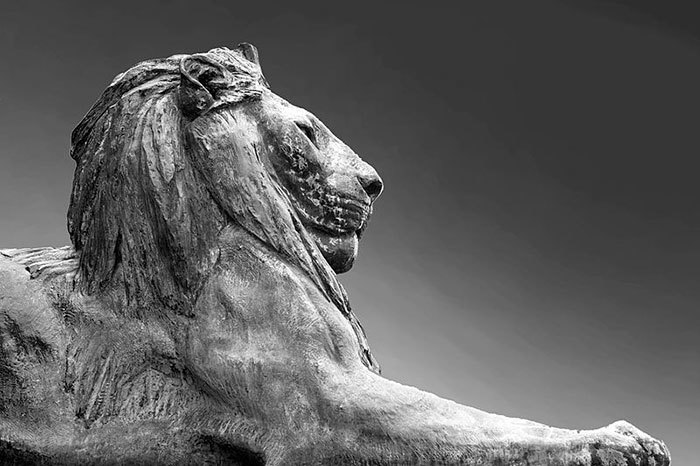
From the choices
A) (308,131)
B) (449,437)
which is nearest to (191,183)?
(308,131)

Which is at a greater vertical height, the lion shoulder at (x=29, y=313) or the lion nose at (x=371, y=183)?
the lion nose at (x=371, y=183)

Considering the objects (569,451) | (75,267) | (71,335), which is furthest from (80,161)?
(569,451)

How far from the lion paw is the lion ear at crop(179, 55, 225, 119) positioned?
1187 millimetres

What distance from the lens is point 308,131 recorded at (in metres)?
2.79

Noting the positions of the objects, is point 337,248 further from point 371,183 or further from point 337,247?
point 371,183

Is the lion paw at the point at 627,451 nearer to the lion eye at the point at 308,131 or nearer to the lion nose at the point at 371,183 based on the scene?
the lion nose at the point at 371,183

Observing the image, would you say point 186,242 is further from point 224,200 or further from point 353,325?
point 353,325

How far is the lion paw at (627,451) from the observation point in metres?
2.24

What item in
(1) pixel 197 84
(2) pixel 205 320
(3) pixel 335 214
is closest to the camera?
(2) pixel 205 320

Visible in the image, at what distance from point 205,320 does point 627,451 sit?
0.96m

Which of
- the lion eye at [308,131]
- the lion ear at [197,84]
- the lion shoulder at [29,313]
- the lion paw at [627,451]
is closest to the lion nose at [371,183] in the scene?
the lion eye at [308,131]

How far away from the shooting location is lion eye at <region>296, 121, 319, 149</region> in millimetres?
2766

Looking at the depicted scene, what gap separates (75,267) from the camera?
2.72 m

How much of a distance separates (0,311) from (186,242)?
469 millimetres
